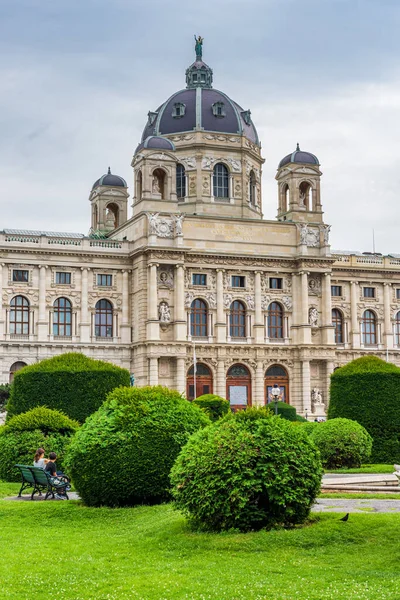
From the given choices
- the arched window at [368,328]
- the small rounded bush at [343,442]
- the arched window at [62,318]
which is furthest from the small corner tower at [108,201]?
the small rounded bush at [343,442]

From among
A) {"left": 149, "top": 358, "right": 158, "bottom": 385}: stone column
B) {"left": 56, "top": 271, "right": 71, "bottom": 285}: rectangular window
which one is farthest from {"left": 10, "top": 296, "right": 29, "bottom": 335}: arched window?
{"left": 149, "top": 358, "right": 158, "bottom": 385}: stone column

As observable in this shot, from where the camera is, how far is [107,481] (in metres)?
19.1

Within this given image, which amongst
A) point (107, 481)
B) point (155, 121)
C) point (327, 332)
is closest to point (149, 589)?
point (107, 481)

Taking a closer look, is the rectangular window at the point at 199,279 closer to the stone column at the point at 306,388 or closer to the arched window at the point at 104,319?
the arched window at the point at 104,319

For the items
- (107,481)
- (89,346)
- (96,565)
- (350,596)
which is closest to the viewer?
(350,596)

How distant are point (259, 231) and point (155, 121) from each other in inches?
606

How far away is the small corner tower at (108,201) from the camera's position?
7806cm

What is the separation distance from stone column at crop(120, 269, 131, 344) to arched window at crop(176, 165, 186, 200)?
419 inches

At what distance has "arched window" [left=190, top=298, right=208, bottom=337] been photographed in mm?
68250

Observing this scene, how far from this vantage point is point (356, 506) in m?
19.5

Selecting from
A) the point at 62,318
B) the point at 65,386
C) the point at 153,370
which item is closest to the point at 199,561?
the point at 65,386

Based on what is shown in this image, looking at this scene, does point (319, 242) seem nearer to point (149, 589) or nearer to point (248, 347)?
point (248, 347)

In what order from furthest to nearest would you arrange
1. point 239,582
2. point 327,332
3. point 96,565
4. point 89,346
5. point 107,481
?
point 327,332 < point 89,346 < point 107,481 < point 96,565 < point 239,582

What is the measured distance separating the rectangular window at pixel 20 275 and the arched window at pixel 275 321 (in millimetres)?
19035
